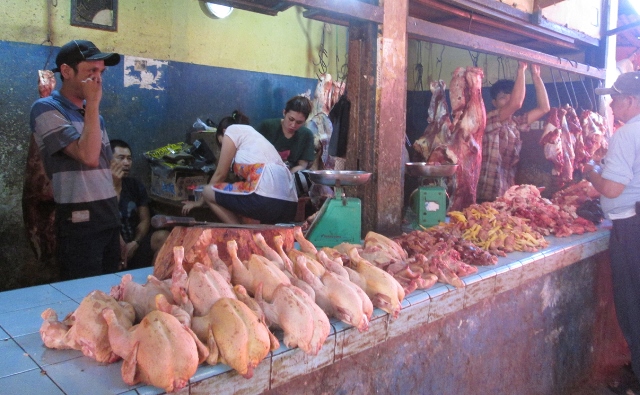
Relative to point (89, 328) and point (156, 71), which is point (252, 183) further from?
point (156, 71)

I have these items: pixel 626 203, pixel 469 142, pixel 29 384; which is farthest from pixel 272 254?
pixel 469 142

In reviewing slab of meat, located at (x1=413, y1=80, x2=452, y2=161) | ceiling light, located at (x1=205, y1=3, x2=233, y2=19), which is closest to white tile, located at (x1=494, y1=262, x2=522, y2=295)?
slab of meat, located at (x1=413, y1=80, x2=452, y2=161)

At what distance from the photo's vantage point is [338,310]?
1.88 metres

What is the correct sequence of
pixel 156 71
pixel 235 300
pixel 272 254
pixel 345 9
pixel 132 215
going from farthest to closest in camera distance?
1. pixel 156 71
2. pixel 132 215
3. pixel 345 9
4. pixel 272 254
5. pixel 235 300

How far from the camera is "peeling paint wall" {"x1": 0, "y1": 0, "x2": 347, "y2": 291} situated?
200 inches

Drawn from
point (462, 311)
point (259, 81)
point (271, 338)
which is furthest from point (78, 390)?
point (259, 81)

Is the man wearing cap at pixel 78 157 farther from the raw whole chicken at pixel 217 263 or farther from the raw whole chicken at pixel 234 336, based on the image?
the raw whole chicken at pixel 234 336

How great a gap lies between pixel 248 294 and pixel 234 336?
44 centimetres

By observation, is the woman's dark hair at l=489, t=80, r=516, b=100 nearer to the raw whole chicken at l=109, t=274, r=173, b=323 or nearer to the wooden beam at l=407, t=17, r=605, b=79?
the wooden beam at l=407, t=17, r=605, b=79

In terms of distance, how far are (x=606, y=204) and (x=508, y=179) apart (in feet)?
7.45

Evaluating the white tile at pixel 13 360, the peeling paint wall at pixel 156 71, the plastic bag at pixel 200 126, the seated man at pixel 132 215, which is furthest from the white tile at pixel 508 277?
the peeling paint wall at pixel 156 71

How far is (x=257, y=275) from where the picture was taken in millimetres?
1919

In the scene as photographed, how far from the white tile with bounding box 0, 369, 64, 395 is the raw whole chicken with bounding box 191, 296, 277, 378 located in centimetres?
44

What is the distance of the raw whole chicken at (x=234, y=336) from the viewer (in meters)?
1.48
